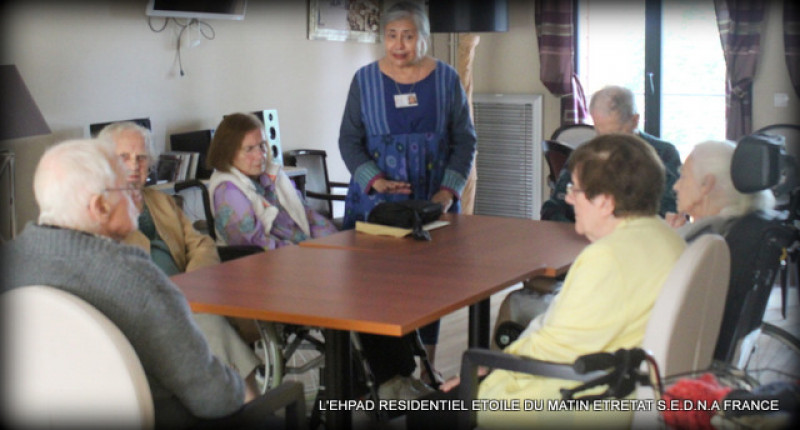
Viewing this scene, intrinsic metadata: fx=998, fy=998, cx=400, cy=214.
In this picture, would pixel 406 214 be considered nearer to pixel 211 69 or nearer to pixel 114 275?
pixel 114 275

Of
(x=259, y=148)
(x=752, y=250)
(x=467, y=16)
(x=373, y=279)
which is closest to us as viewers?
(x=752, y=250)

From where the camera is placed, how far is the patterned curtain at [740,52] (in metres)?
6.30

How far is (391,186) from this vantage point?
4.17 metres

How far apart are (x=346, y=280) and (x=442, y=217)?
4.03ft

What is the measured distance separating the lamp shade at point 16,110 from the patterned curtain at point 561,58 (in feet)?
13.2

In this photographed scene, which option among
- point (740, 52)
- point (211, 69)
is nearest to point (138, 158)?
point (211, 69)

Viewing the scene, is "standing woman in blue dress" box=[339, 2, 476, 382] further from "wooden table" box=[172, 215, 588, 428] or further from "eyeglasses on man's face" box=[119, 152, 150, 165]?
"eyeglasses on man's face" box=[119, 152, 150, 165]

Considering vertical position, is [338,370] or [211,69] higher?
[211,69]

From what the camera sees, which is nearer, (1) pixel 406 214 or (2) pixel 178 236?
(2) pixel 178 236

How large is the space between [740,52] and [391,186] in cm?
323

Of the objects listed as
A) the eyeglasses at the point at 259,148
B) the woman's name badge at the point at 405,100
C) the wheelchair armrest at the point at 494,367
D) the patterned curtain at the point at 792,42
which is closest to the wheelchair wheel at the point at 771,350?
the wheelchair armrest at the point at 494,367

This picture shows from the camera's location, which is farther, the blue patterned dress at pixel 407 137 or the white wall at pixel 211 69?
the white wall at pixel 211 69

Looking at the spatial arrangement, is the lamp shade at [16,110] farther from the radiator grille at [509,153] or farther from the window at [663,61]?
the window at [663,61]

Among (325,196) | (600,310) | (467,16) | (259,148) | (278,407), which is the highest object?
(467,16)
